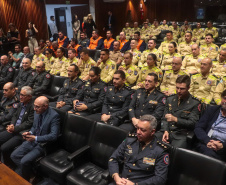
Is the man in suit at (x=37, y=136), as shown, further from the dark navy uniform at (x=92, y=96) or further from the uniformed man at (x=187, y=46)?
the uniformed man at (x=187, y=46)

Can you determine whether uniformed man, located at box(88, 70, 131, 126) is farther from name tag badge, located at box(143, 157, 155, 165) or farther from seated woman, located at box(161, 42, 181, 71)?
seated woman, located at box(161, 42, 181, 71)

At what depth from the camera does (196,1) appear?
12.2 meters

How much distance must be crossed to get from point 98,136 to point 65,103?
5.01 feet

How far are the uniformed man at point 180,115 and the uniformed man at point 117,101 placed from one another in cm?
Answer: 65

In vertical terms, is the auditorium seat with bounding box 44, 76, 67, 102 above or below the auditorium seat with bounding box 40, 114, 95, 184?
above

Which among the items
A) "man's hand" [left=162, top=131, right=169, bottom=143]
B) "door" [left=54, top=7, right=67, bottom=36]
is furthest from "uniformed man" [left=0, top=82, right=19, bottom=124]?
"door" [left=54, top=7, right=67, bottom=36]

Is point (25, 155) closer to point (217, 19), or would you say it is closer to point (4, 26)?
point (4, 26)

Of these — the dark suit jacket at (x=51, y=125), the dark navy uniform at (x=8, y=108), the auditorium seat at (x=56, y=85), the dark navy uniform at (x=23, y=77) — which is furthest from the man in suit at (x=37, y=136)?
the dark navy uniform at (x=23, y=77)

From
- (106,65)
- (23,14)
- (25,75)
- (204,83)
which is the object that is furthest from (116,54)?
(23,14)

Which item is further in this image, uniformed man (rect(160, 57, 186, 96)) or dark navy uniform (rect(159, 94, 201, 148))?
uniformed man (rect(160, 57, 186, 96))

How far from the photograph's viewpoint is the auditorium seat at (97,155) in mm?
2154

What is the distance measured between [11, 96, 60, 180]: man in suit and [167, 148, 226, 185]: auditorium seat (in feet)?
4.65

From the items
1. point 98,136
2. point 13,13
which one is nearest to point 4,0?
point 13,13

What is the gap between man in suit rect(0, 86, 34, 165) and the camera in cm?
279
